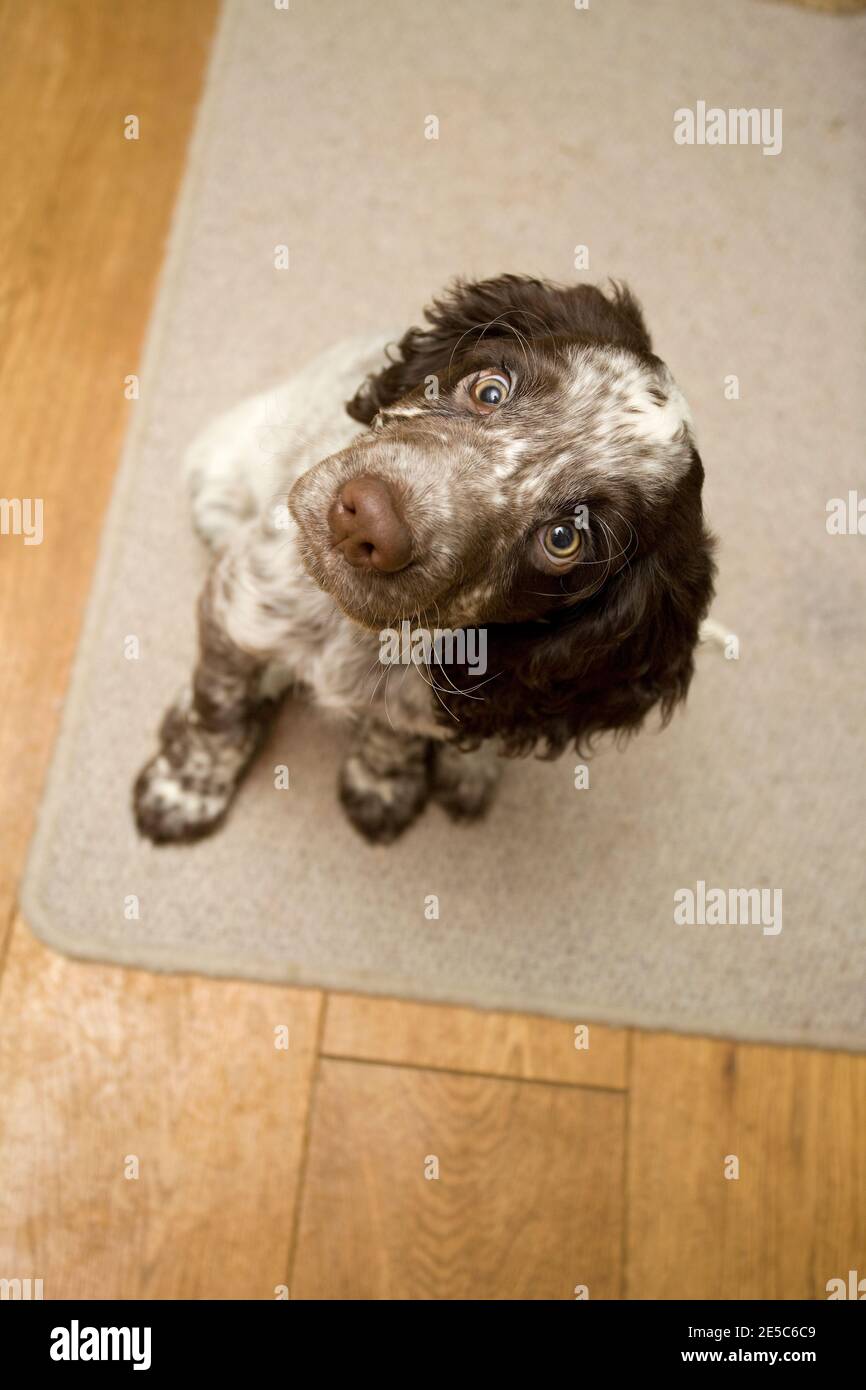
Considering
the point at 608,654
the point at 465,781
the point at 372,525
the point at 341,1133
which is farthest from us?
the point at 465,781

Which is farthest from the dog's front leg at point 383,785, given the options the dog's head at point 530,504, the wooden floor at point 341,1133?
the dog's head at point 530,504

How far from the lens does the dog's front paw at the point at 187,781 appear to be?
239 centimetres

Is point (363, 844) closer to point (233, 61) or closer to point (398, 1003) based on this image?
point (398, 1003)

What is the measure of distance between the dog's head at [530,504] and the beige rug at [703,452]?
32.5 inches

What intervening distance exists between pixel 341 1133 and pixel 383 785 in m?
0.78

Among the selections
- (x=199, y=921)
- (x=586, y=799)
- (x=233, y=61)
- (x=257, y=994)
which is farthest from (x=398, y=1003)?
(x=233, y=61)

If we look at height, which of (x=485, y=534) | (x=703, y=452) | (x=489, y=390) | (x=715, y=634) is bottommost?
(x=485, y=534)

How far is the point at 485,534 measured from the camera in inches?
64.1

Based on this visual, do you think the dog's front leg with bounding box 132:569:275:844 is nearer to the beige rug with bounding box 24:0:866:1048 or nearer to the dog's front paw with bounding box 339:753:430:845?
the beige rug with bounding box 24:0:866:1048

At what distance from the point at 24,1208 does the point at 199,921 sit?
2.25 ft

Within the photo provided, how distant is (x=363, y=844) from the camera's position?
8.22ft

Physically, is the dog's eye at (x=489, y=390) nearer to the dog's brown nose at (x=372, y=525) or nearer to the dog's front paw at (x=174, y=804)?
the dog's brown nose at (x=372, y=525)

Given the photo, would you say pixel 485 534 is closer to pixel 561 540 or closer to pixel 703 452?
pixel 561 540

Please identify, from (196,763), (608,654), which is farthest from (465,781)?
(608,654)
